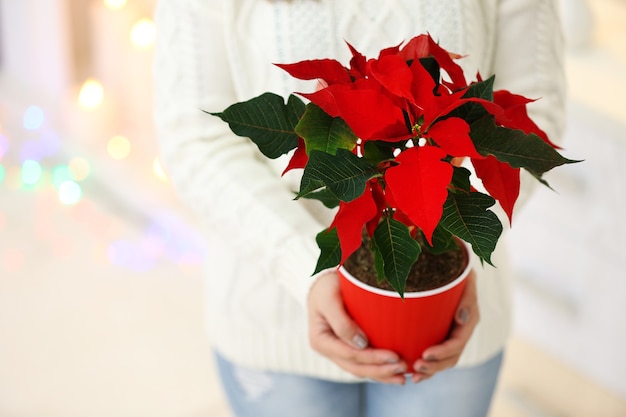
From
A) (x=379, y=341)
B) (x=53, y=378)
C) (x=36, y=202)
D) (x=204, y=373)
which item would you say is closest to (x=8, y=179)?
(x=36, y=202)

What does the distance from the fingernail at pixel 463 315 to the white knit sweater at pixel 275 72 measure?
156 mm

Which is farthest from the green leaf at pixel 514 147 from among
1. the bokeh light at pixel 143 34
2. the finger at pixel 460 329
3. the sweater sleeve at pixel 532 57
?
the bokeh light at pixel 143 34

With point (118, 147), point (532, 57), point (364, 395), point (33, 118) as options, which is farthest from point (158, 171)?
point (532, 57)

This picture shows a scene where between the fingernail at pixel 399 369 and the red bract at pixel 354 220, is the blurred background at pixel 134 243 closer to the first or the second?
the fingernail at pixel 399 369

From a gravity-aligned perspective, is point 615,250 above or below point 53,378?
above

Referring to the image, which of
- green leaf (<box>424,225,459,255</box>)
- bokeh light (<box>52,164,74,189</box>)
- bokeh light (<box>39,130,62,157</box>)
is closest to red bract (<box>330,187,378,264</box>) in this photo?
Answer: green leaf (<box>424,225,459,255</box>)

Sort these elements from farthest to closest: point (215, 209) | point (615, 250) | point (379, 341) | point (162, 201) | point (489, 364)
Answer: point (162, 201), point (615, 250), point (489, 364), point (215, 209), point (379, 341)

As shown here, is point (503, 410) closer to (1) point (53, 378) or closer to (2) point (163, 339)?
(2) point (163, 339)

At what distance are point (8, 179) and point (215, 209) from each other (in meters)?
1.81

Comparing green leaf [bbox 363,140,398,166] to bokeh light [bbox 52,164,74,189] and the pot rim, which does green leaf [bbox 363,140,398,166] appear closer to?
the pot rim

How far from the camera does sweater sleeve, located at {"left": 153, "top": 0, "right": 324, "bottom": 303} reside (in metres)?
0.97

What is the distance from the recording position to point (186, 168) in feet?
3.32

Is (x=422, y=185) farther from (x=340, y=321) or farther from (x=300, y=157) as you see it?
(x=340, y=321)

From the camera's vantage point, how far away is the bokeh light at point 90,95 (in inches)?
98.9
